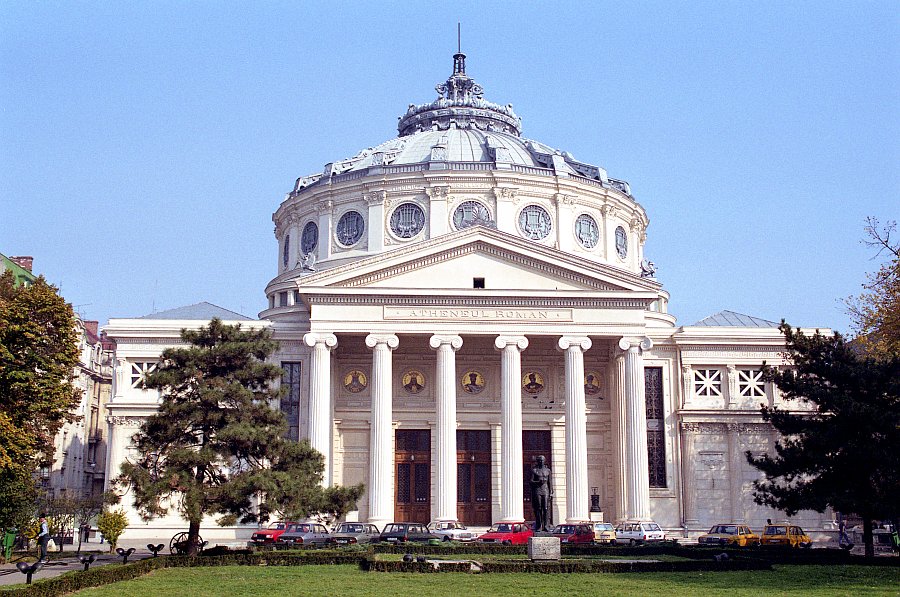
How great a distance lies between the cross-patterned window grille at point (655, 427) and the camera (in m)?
57.4

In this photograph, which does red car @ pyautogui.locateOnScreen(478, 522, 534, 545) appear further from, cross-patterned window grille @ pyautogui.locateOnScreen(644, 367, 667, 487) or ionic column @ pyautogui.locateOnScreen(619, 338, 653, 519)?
cross-patterned window grille @ pyautogui.locateOnScreen(644, 367, 667, 487)

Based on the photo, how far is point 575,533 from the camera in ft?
145

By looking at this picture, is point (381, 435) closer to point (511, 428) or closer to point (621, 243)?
point (511, 428)

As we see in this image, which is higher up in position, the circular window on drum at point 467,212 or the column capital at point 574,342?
the circular window on drum at point 467,212

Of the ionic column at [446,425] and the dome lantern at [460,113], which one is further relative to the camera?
the dome lantern at [460,113]

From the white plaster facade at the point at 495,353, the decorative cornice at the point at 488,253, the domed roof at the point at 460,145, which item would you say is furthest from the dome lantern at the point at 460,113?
the decorative cornice at the point at 488,253

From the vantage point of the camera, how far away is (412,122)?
80000 mm

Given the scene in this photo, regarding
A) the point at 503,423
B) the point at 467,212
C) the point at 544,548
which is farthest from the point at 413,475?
the point at 544,548

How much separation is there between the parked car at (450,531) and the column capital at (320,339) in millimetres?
10069

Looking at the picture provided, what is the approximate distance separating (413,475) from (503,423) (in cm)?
751

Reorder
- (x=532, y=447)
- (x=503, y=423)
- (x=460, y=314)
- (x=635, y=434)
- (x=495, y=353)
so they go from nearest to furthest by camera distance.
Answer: (x=503, y=423) < (x=460, y=314) < (x=635, y=434) < (x=495, y=353) < (x=532, y=447)

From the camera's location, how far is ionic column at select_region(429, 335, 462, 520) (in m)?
50.4

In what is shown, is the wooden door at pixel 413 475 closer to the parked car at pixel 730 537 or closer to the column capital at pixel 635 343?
the column capital at pixel 635 343

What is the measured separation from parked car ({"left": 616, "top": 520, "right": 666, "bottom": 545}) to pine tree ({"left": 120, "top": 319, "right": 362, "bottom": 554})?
14.5 m
